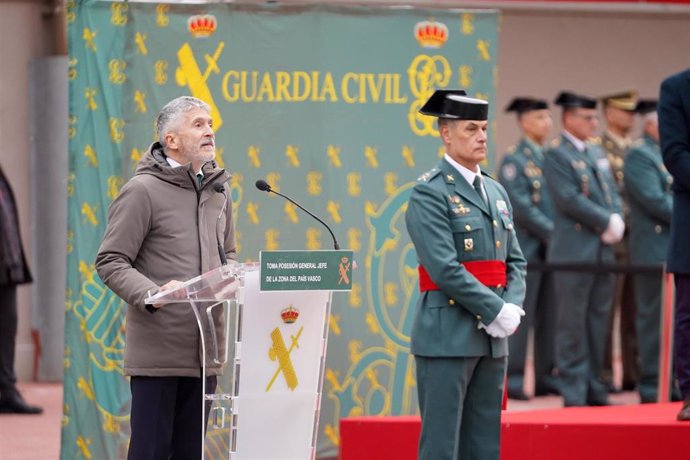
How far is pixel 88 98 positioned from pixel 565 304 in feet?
13.3

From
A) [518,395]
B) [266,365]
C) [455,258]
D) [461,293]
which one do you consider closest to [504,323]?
→ [461,293]

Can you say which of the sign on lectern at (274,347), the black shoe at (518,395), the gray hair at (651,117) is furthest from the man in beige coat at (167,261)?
the gray hair at (651,117)

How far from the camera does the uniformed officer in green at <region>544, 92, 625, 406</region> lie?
9.66 metres

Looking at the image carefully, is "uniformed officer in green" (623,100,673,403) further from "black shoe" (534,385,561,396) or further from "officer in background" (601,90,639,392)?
"black shoe" (534,385,561,396)

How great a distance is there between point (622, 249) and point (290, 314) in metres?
5.81

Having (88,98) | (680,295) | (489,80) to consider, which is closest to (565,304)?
(489,80)

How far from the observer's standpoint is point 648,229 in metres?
10.1

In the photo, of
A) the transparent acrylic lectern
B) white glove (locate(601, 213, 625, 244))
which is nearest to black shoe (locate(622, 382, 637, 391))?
white glove (locate(601, 213, 625, 244))

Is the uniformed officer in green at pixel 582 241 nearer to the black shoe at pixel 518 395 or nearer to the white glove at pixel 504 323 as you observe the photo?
the black shoe at pixel 518 395

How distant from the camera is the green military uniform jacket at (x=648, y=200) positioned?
32.4 feet

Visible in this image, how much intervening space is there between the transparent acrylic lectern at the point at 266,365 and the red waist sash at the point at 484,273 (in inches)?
17.0

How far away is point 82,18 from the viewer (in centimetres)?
687

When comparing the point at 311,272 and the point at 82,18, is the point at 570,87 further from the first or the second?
the point at 311,272

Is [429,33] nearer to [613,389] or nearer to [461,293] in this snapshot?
[461,293]
